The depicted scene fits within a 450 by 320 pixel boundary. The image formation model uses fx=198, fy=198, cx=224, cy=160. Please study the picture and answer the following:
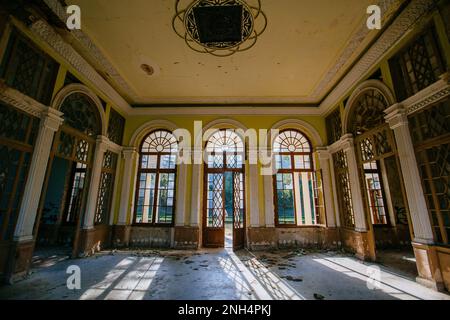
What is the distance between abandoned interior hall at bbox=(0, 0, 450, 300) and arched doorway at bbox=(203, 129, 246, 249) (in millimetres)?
51

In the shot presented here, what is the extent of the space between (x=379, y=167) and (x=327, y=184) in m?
2.42

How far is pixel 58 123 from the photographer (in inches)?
143

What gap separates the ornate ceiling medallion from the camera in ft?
10.5

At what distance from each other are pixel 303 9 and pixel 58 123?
15.5 feet

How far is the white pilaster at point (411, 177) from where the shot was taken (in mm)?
3035

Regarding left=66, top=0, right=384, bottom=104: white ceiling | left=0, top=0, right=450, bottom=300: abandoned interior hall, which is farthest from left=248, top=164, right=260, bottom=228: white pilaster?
left=66, top=0, right=384, bottom=104: white ceiling

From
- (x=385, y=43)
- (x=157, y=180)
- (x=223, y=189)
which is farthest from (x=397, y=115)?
(x=157, y=180)

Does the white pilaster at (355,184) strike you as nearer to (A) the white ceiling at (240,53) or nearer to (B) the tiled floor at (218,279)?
(B) the tiled floor at (218,279)

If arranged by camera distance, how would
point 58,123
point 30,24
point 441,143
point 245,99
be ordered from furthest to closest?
point 245,99 → point 58,123 → point 30,24 → point 441,143

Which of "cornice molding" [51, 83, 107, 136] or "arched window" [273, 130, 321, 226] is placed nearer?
"cornice molding" [51, 83, 107, 136]

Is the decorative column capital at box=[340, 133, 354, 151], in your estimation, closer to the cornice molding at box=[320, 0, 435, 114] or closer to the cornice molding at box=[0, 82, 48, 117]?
the cornice molding at box=[320, 0, 435, 114]

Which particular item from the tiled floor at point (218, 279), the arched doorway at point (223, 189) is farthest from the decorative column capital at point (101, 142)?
the arched doorway at point (223, 189)

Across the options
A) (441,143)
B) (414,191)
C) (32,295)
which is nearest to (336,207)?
(414,191)

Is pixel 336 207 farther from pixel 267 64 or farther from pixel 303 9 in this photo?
pixel 303 9
